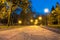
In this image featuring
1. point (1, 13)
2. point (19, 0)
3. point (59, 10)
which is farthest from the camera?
point (59, 10)

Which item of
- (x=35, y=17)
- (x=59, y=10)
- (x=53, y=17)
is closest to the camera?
(x=59, y=10)

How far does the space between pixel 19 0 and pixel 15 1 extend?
1160 mm

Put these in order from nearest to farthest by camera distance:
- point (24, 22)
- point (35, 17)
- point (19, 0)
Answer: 1. point (19, 0)
2. point (24, 22)
3. point (35, 17)

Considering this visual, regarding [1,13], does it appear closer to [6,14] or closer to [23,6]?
[6,14]

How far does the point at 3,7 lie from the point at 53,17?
123 ft

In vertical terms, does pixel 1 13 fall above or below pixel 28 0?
below

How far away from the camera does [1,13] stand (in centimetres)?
4706

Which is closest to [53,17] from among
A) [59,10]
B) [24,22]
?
[59,10]

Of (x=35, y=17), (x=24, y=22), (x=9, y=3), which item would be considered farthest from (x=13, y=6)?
(x=35, y=17)

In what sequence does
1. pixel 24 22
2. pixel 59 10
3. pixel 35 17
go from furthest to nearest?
pixel 35 17
pixel 24 22
pixel 59 10

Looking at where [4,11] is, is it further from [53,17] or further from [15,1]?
[53,17]

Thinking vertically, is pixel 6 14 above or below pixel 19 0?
below

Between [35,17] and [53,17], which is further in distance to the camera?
[35,17]

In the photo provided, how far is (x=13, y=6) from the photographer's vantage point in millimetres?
46344
